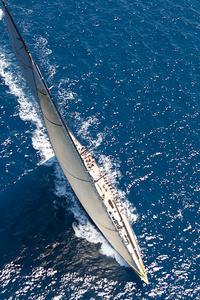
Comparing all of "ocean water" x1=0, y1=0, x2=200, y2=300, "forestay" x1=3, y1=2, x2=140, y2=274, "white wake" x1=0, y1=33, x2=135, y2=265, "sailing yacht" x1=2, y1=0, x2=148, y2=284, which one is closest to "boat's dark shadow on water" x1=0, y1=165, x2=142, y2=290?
"ocean water" x1=0, y1=0, x2=200, y2=300

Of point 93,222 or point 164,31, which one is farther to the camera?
point 164,31

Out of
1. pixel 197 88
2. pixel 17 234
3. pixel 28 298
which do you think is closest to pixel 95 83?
pixel 197 88

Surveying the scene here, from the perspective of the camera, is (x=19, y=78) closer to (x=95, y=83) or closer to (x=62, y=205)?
(x=95, y=83)

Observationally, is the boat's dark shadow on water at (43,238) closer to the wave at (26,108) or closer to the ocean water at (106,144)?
the ocean water at (106,144)

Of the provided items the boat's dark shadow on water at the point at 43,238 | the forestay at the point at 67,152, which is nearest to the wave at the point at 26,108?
the boat's dark shadow on water at the point at 43,238

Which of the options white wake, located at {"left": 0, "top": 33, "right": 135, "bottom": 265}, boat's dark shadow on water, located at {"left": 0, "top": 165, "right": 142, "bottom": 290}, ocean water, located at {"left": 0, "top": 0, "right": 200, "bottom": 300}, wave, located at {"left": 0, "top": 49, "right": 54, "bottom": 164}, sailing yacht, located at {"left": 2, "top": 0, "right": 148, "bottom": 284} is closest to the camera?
sailing yacht, located at {"left": 2, "top": 0, "right": 148, "bottom": 284}

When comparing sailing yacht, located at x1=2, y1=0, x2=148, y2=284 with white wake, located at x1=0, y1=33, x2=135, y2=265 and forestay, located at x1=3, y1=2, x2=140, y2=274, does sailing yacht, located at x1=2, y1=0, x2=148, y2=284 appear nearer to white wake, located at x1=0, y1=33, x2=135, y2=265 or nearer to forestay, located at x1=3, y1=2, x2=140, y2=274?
forestay, located at x1=3, y1=2, x2=140, y2=274
